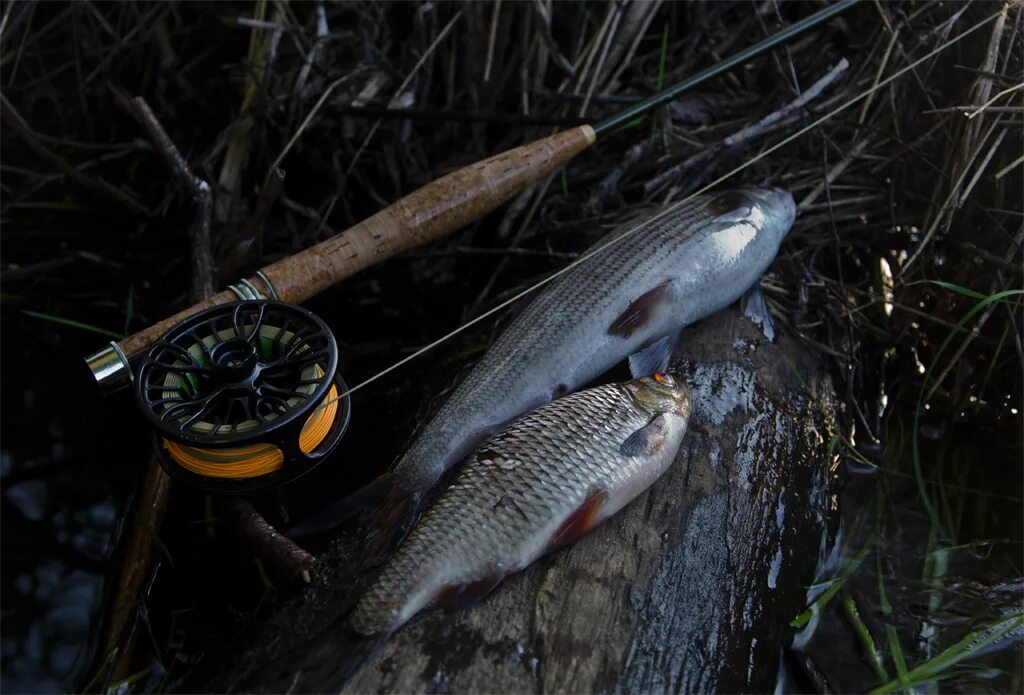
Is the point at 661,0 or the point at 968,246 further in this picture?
the point at 661,0

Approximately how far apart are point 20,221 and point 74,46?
0.75m

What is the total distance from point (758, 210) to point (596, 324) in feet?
2.39

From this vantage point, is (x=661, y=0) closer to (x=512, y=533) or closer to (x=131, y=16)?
(x=131, y=16)

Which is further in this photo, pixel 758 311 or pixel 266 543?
pixel 758 311

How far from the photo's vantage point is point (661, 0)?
3498 mm

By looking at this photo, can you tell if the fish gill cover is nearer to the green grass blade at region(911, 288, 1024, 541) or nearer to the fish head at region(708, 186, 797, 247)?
the green grass blade at region(911, 288, 1024, 541)

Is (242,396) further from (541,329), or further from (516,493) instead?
(541,329)

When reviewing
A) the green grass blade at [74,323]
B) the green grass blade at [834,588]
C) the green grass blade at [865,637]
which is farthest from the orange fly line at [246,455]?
the green grass blade at [865,637]

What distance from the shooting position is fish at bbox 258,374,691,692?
5.85ft

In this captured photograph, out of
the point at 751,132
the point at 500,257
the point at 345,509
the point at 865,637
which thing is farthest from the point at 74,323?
the point at 865,637

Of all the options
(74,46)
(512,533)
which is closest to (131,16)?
(74,46)

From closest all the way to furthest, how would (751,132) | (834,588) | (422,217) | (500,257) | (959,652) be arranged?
1. (959,652)
2. (834,588)
3. (422,217)
4. (751,132)
5. (500,257)

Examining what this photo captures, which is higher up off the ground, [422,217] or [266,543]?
[422,217]

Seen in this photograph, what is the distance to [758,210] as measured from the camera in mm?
2768
